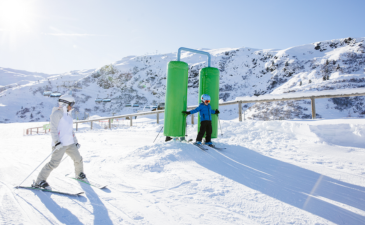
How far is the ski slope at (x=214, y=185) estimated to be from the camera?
234cm

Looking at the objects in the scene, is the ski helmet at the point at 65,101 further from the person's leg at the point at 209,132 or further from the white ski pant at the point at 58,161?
the person's leg at the point at 209,132

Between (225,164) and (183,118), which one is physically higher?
(183,118)

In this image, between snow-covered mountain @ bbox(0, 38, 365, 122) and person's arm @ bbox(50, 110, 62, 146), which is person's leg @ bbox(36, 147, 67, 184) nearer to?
person's arm @ bbox(50, 110, 62, 146)

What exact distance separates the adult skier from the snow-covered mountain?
17830mm

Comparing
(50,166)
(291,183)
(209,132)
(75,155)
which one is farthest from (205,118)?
(50,166)

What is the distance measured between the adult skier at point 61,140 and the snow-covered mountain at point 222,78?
17.8 meters

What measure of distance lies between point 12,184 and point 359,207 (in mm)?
5054

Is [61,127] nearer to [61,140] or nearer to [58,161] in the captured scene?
[61,140]

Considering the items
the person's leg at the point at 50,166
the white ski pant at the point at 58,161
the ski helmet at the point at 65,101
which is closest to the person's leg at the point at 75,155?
the white ski pant at the point at 58,161

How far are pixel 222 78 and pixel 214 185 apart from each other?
1359 inches

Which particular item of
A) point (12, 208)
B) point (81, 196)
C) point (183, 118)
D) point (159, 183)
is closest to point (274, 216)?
point (159, 183)

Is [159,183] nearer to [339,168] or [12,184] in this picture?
[12,184]

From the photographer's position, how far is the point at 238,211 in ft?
7.97

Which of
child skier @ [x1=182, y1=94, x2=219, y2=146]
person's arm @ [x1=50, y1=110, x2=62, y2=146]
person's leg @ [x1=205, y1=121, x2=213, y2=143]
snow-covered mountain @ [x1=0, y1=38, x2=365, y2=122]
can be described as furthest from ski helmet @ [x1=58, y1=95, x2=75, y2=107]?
snow-covered mountain @ [x1=0, y1=38, x2=365, y2=122]
